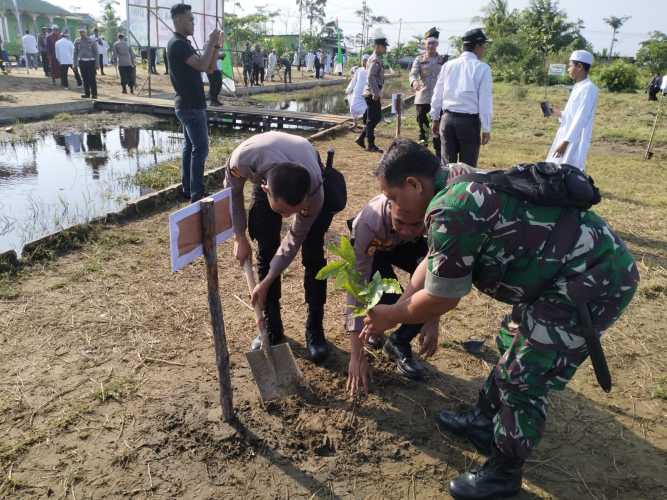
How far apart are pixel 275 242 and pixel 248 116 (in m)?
10.2

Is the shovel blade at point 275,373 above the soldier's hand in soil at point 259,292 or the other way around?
the other way around

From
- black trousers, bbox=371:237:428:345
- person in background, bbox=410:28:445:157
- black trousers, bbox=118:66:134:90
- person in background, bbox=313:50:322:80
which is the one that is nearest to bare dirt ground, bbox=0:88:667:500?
black trousers, bbox=371:237:428:345

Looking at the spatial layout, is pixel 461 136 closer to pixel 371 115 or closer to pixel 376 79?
pixel 376 79

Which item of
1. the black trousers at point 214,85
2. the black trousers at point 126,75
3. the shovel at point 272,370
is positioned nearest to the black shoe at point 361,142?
the black trousers at point 214,85

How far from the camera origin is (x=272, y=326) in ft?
10.5

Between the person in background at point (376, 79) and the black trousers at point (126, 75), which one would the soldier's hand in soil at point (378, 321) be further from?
the black trousers at point (126, 75)

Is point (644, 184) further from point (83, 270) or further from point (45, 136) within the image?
point (45, 136)

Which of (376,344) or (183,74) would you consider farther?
(183,74)

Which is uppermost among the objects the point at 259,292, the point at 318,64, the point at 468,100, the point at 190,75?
the point at 318,64

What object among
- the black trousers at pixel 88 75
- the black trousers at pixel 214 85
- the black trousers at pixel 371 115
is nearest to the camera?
the black trousers at pixel 371 115

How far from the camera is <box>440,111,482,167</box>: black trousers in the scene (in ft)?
17.7

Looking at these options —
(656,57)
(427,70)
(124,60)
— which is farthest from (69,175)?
(656,57)

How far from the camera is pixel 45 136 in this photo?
9.56 metres

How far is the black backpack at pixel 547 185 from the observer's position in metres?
1.63
